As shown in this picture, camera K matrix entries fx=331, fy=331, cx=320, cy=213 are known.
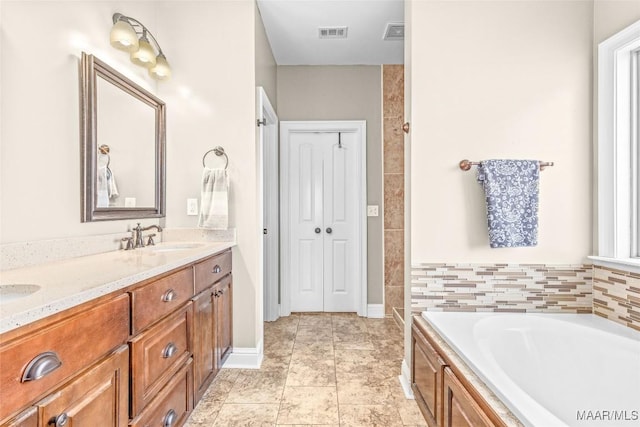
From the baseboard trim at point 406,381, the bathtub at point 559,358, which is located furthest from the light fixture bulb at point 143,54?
the baseboard trim at point 406,381

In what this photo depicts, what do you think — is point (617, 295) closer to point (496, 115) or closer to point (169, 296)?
point (496, 115)

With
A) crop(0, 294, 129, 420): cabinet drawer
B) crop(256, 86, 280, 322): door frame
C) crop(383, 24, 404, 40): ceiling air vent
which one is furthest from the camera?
crop(256, 86, 280, 322): door frame

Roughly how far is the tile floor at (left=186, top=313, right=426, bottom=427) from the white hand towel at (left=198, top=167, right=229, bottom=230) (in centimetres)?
103

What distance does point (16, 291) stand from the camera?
1.00 m

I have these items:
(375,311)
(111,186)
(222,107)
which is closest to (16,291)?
(111,186)

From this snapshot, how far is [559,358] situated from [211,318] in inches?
72.0

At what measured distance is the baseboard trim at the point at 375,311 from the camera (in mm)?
3422

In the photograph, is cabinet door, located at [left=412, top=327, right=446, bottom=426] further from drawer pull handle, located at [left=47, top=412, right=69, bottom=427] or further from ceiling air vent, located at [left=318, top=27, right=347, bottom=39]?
ceiling air vent, located at [left=318, top=27, right=347, bottom=39]

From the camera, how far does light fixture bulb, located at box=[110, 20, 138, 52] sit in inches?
70.0

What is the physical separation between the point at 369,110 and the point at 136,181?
7.74 feet

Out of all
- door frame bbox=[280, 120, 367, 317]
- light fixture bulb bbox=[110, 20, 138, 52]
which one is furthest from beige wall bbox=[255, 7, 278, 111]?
light fixture bulb bbox=[110, 20, 138, 52]

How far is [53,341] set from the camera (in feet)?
2.66

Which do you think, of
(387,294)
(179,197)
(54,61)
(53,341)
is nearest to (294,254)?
(387,294)

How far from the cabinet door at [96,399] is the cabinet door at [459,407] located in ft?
3.90
